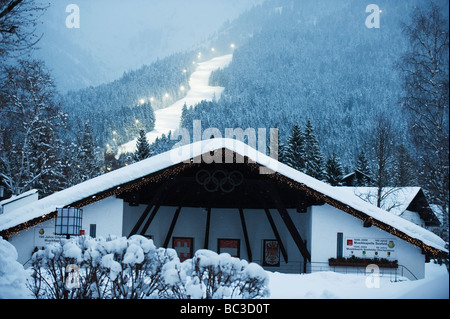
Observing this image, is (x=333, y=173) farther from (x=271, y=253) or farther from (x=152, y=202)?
(x=152, y=202)

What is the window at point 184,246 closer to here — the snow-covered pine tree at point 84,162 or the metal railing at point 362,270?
the metal railing at point 362,270

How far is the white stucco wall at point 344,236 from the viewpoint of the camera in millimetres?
15547

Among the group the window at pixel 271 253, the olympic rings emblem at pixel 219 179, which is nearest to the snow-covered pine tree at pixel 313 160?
the window at pixel 271 253

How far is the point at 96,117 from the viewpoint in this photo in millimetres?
86438

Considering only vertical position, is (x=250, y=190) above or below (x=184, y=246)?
above

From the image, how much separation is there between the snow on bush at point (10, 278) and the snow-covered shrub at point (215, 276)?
2.79m

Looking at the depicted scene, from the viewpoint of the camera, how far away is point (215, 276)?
8.05m

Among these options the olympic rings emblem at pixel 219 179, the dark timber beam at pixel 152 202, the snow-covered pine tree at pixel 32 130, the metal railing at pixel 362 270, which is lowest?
the metal railing at pixel 362 270

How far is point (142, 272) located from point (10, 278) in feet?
8.40

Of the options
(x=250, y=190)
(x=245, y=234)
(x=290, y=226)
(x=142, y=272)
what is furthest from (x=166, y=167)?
(x=245, y=234)

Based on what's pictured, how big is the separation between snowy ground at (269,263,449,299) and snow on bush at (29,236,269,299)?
2019mm

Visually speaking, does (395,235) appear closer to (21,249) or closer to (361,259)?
(361,259)
